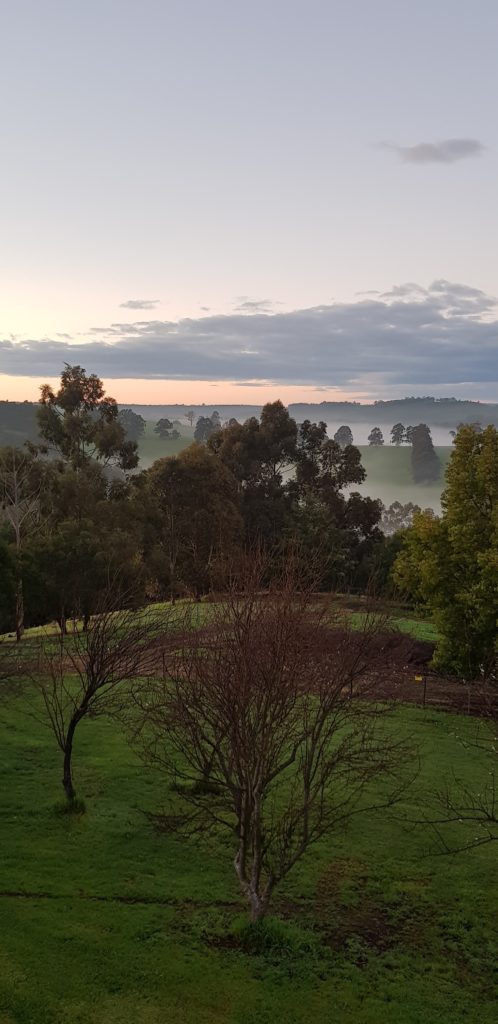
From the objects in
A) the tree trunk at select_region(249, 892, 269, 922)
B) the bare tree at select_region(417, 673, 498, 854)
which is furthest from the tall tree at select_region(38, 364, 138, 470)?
the tree trunk at select_region(249, 892, 269, 922)

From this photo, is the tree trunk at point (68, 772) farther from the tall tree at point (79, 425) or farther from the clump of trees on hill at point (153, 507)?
the tall tree at point (79, 425)

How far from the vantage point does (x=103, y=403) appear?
5744 cm

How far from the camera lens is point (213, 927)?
13414 mm

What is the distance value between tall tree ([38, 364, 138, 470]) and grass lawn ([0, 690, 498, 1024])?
38066 millimetres

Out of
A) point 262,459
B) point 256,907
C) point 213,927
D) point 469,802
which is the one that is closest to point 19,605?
point 469,802

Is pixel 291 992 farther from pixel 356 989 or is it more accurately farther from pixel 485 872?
pixel 485 872

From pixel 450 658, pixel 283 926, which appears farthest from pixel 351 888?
pixel 450 658

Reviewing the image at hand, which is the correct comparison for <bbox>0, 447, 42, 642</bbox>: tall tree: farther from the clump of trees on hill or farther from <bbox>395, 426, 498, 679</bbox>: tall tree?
<bbox>395, 426, 498, 679</bbox>: tall tree

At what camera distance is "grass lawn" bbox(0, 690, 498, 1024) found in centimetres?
1141

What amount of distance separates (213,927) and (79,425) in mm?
46730

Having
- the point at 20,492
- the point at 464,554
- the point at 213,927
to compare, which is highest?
the point at 20,492

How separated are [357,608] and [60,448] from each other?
93.2 ft

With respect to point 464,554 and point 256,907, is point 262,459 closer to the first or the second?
point 464,554

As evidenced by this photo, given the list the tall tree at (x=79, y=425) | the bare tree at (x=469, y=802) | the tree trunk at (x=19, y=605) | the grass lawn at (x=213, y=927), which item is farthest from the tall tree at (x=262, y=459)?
the grass lawn at (x=213, y=927)
